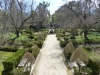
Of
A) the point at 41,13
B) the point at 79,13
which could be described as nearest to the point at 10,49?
Answer: the point at 79,13

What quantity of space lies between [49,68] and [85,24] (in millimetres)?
16397

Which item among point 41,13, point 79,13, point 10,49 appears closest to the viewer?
point 10,49

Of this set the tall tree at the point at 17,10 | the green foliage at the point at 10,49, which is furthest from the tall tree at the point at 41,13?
the green foliage at the point at 10,49

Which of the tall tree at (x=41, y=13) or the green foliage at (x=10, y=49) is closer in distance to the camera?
the green foliage at (x=10, y=49)

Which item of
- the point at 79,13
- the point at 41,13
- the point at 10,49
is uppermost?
the point at 41,13

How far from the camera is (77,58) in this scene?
1052 centimetres

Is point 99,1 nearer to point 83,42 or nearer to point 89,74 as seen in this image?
point 83,42

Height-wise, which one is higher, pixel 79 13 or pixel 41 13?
pixel 41 13

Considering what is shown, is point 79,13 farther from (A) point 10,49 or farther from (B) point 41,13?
(B) point 41,13

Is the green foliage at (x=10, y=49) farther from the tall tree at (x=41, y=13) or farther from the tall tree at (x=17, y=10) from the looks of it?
the tall tree at (x=41, y=13)

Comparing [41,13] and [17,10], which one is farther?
[41,13]

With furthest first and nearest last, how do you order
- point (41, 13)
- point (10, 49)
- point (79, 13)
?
1. point (41, 13)
2. point (79, 13)
3. point (10, 49)

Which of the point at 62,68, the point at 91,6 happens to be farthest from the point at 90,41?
the point at 62,68

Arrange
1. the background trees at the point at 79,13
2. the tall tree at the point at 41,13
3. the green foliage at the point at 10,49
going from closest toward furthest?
the green foliage at the point at 10,49 < the background trees at the point at 79,13 < the tall tree at the point at 41,13
